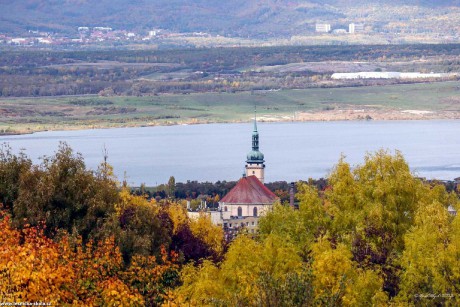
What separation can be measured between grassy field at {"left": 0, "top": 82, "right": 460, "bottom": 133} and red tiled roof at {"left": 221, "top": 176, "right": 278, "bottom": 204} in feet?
182

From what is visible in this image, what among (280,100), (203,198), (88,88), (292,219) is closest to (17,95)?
(88,88)

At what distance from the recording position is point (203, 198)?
6969 centimetres

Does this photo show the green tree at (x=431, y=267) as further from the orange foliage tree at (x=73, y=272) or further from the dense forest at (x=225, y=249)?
the orange foliage tree at (x=73, y=272)

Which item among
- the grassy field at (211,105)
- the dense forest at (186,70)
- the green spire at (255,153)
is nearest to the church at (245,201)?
the green spire at (255,153)

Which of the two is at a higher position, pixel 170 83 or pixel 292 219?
pixel 170 83

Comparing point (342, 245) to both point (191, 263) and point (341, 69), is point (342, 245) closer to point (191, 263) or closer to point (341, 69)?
point (191, 263)

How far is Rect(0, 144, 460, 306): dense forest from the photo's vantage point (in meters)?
23.9

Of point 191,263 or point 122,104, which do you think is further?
point 122,104

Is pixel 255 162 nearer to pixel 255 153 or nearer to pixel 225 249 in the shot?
pixel 255 153

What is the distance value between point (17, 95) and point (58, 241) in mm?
131126

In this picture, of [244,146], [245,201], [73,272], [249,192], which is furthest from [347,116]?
[73,272]

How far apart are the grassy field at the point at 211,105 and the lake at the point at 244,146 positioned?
3.12m

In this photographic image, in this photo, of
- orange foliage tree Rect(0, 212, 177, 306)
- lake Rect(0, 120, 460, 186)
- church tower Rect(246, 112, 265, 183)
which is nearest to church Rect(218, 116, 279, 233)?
church tower Rect(246, 112, 265, 183)

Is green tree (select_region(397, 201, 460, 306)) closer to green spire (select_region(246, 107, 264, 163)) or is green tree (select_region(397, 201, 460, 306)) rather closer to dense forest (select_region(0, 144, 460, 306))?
dense forest (select_region(0, 144, 460, 306))
